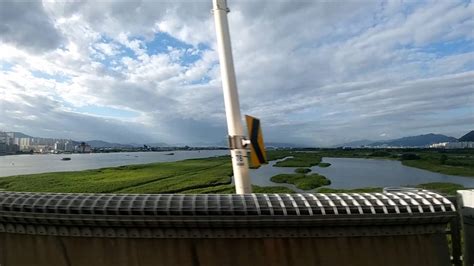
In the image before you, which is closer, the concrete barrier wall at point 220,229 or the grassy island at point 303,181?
the concrete barrier wall at point 220,229

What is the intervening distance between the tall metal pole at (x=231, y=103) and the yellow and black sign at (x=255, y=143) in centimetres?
32

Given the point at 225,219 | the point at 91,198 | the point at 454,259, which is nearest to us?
the point at 225,219

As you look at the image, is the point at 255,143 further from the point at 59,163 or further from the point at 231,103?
the point at 59,163

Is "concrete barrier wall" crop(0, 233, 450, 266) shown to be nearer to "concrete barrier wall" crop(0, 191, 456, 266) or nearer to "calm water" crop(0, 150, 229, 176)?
"concrete barrier wall" crop(0, 191, 456, 266)

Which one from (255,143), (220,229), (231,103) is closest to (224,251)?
(220,229)

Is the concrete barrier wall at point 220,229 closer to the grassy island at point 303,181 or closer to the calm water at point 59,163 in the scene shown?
the grassy island at point 303,181

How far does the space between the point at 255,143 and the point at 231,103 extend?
85cm

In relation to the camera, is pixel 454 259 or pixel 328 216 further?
pixel 454 259

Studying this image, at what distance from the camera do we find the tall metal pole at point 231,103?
5.57 metres

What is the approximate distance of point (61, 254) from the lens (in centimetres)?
449

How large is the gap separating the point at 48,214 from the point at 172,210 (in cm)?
158

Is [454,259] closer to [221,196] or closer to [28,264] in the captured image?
[221,196]

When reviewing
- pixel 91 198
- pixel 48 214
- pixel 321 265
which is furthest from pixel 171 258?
pixel 321 265

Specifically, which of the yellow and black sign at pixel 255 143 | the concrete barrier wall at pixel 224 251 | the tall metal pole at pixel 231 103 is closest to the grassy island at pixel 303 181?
the tall metal pole at pixel 231 103
